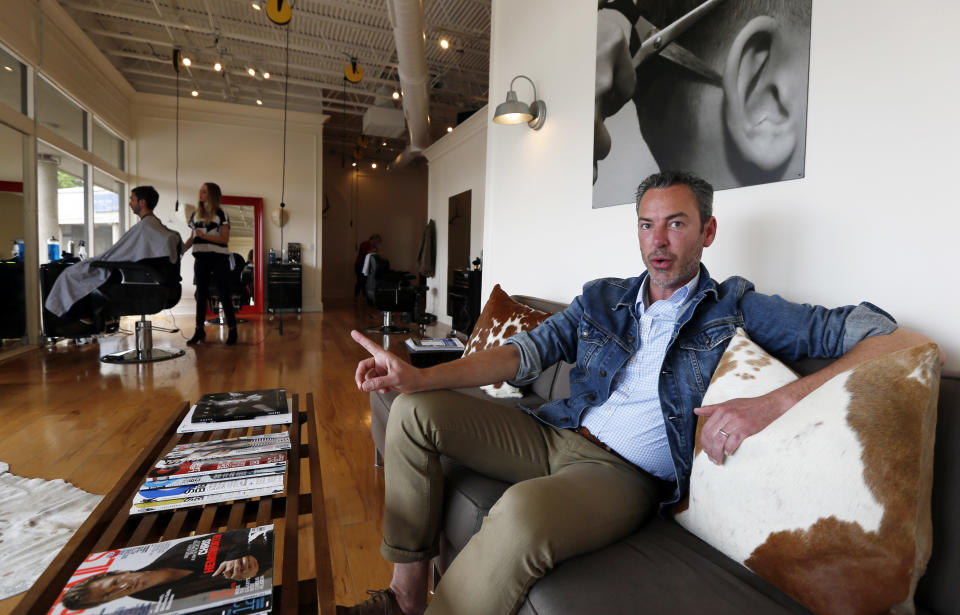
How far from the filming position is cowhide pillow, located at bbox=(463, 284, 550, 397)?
7.54 ft

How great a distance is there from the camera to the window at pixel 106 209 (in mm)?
6984

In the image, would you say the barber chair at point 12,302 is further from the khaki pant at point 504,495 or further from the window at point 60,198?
the khaki pant at point 504,495

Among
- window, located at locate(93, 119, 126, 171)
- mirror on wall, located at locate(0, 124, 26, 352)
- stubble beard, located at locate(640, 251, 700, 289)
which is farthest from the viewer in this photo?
window, located at locate(93, 119, 126, 171)

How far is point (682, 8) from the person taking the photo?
6.70 ft

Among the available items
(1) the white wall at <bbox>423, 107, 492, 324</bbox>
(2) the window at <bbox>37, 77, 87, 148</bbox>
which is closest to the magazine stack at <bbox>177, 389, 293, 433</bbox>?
(2) the window at <bbox>37, 77, 87, 148</bbox>

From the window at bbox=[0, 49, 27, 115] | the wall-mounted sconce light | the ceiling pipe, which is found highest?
the ceiling pipe

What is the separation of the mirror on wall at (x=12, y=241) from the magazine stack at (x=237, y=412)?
4.47m

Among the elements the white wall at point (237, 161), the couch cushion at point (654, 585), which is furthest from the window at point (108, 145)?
the couch cushion at point (654, 585)

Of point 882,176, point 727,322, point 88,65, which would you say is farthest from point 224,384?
point 88,65

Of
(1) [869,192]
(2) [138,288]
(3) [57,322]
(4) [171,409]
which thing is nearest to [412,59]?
(2) [138,288]

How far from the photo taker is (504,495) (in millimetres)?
1099

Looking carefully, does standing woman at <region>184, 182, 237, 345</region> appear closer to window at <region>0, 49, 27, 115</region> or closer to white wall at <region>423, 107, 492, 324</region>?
window at <region>0, 49, 27, 115</region>

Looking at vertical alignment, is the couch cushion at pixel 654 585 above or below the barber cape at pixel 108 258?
below

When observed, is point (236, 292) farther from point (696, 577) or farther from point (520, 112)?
point (696, 577)
